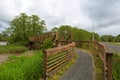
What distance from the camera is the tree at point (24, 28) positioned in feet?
151

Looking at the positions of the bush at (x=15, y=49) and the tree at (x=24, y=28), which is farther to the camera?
the tree at (x=24, y=28)

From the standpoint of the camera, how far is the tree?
151ft

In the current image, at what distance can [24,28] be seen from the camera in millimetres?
47375

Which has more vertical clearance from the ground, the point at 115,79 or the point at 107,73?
the point at 107,73

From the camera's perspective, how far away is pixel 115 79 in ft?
39.8

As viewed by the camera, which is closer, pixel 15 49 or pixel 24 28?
pixel 15 49

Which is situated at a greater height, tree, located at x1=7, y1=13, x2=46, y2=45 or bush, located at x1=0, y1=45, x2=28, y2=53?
tree, located at x1=7, y1=13, x2=46, y2=45

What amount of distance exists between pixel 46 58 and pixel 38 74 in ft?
3.53

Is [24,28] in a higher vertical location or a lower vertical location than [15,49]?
higher

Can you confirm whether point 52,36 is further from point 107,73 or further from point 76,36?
point 76,36

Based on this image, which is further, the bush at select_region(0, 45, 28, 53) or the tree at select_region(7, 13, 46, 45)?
the tree at select_region(7, 13, 46, 45)

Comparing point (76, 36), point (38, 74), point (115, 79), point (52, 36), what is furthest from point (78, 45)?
point (76, 36)

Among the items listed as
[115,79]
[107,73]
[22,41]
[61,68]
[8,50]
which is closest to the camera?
[107,73]

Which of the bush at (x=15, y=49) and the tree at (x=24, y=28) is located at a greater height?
the tree at (x=24, y=28)
